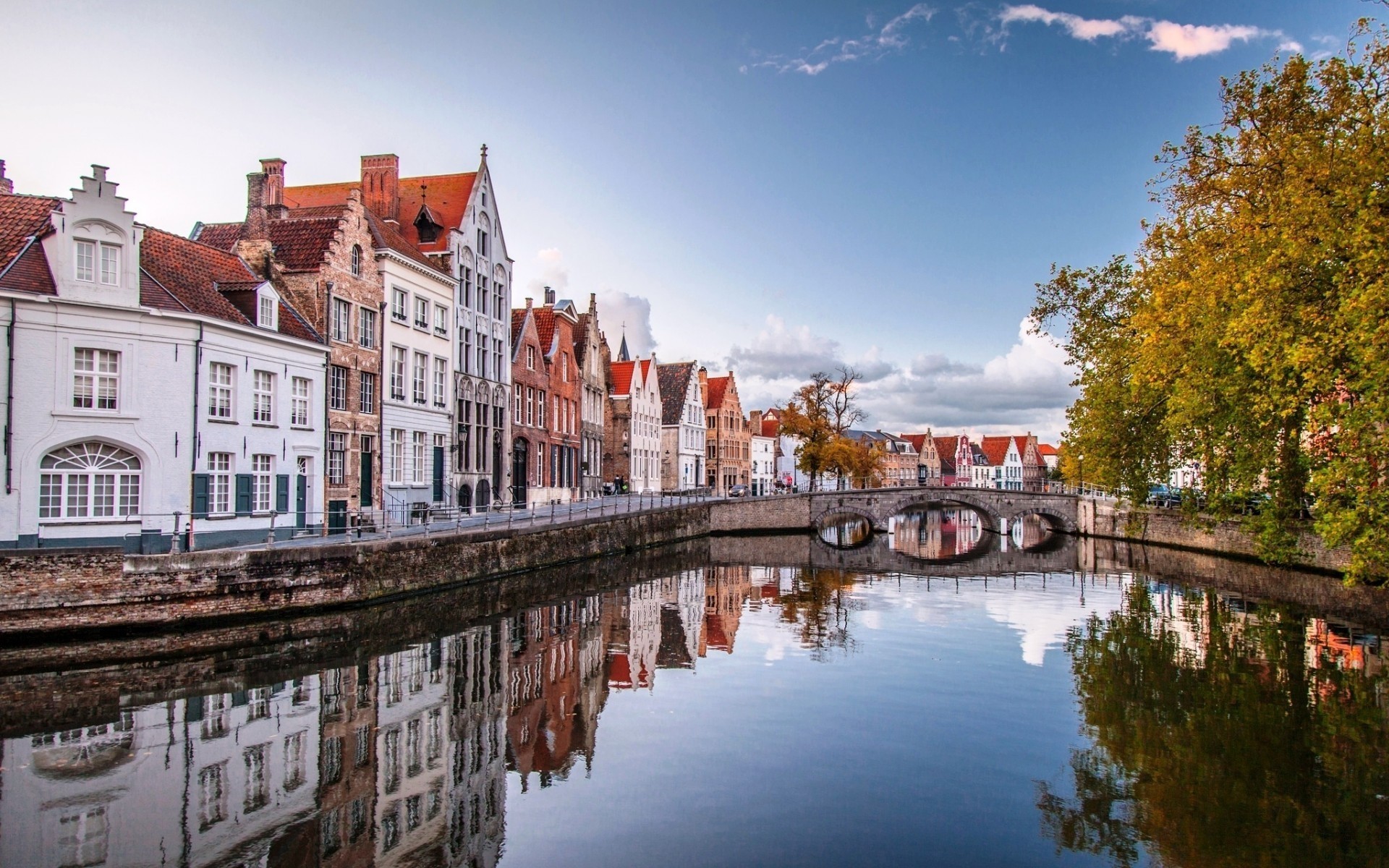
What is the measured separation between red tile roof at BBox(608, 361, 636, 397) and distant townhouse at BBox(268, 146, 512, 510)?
17928 mm

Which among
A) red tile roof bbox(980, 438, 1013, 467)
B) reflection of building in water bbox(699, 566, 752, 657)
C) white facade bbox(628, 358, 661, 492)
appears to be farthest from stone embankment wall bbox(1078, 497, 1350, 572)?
red tile roof bbox(980, 438, 1013, 467)

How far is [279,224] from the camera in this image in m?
26.3


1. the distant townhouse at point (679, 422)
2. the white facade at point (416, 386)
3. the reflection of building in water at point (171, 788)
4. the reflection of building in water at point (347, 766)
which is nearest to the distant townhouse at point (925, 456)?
the distant townhouse at point (679, 422)

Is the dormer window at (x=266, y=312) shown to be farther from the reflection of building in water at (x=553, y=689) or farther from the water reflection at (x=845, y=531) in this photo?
the water reflection at (x=845, y=531)

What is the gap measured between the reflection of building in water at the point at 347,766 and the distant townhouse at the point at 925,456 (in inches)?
3981

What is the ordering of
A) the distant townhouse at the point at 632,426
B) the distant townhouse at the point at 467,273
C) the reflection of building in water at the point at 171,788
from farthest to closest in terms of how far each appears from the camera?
the distant townhouse at the point at 632,426, the distant townhouse at the point at 467,273, the reflection of building in water at the point at 171,788

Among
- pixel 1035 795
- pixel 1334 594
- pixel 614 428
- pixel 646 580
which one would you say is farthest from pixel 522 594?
pixel 614 428

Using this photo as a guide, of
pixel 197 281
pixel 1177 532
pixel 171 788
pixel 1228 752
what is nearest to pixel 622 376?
pixel 1177 532

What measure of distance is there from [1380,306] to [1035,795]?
9.88 m

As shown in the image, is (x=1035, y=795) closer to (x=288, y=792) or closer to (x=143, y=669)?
(x=288, y=792)

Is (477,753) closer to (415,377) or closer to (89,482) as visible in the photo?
(89,482)

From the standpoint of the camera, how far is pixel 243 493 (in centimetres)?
2114

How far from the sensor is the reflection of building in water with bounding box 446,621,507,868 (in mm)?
8453

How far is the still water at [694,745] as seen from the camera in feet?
27.8
